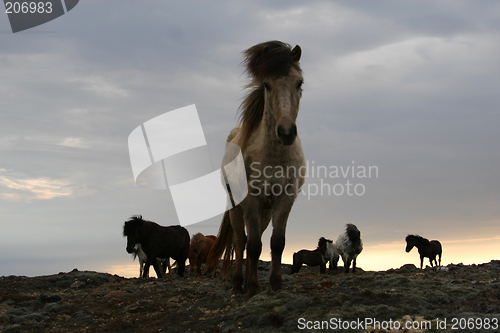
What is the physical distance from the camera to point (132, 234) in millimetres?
12797

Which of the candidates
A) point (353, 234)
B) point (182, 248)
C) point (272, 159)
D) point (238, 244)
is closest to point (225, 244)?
point (238, 244)

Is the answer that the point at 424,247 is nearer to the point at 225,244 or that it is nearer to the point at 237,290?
the point at 225,244

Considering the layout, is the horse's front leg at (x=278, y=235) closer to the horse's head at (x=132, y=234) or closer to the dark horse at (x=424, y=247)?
the horse's head at (x=132, y=234)

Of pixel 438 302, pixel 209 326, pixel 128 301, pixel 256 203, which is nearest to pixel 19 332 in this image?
pixel 128 301

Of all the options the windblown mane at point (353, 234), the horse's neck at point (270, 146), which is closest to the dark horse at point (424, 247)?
the windblown mane at point (353, 234)

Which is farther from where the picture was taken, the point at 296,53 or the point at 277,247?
the point at 296,53

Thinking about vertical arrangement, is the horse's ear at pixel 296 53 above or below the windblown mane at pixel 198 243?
above

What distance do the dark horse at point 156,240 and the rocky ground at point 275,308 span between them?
440 cm

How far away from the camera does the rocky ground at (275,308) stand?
161 inches

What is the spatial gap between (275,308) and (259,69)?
3194 mm

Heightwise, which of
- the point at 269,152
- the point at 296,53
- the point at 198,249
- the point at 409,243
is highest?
the point at 296,53

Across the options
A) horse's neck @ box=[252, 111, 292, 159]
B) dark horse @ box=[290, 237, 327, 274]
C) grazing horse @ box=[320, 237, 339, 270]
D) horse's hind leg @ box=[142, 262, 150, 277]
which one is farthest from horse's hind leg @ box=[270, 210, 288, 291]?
grazing horse @ box=[320, 237, 339, 270]

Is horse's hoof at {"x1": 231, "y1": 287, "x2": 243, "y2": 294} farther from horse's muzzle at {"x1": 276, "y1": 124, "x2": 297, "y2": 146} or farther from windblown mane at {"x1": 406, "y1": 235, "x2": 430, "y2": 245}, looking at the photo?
windblown mane at {"x1": 406, "y1": 235, "x2": 430, "y2": 245}

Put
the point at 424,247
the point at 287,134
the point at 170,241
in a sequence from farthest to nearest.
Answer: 1. the point at 424,247
2. the point at 170,241
3. the point at 287,134
